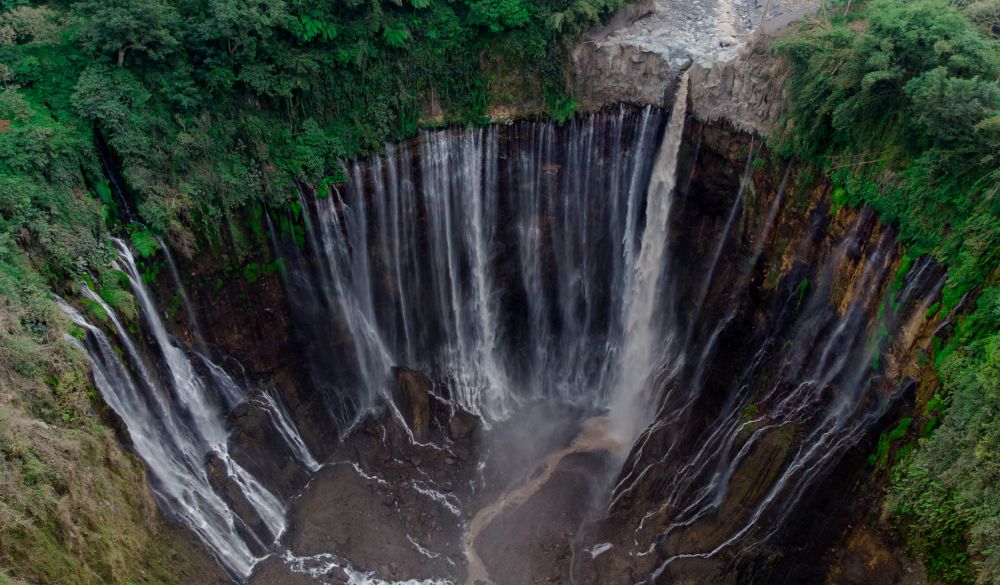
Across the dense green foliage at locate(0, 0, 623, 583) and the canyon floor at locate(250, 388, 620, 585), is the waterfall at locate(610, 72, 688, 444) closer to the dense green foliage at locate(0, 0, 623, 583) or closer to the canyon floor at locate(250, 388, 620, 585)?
the canyon floor at locate(250, 388, 620, 585)

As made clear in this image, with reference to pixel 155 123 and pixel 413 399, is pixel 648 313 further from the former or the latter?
pixel 155 123

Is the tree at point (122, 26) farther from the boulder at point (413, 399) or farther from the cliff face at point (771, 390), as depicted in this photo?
the cliff face at point (771, 390)

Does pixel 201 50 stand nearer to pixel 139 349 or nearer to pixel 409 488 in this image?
pixel 139 349

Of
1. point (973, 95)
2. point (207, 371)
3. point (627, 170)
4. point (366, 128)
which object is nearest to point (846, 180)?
point (973, 95)

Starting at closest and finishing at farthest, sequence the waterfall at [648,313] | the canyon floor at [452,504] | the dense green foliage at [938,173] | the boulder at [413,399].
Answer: the dense green foliage at [938,173]
the canyon floor at [452,504]
the waterfall at [648,313]
the boulder at [413,399]

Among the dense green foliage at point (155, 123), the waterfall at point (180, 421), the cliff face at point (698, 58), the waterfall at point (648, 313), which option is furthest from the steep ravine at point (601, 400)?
the dense green foliage at point (155, 123)

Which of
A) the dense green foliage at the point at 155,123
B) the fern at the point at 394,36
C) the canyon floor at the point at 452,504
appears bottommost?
the canyon floor at the point at 452,504

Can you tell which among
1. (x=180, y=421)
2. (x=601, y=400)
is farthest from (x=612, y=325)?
(x=180, y=421)
